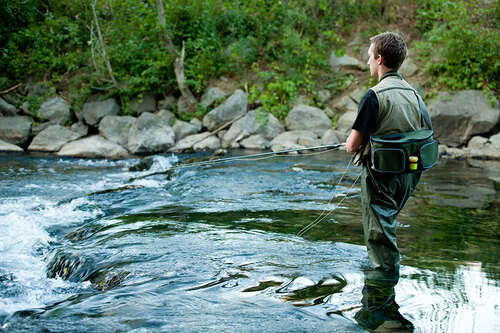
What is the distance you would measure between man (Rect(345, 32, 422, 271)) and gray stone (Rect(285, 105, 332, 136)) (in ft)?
35.8

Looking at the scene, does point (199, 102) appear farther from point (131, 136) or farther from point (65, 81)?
point (65, 81)

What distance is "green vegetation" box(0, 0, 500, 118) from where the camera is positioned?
14.6 metres

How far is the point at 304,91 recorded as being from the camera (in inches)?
640

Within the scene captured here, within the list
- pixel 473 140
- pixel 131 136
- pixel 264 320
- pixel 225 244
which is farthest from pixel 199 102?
pixel 264 320

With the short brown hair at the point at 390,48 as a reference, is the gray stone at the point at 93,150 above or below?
below

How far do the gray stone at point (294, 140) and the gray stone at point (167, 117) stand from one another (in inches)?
148

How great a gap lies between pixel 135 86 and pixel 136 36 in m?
2.06

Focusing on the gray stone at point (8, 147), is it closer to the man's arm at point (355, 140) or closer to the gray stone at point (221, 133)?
the gray stone at point (221, 133)

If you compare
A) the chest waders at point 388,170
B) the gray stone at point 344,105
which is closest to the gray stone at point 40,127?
the gray stone at point 344,105

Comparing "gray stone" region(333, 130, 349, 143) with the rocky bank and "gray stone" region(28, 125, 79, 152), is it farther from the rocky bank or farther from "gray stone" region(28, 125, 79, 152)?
"gray stone" region(28, 125, 79, 152)

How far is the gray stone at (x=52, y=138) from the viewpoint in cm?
1326

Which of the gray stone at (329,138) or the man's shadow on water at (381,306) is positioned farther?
the gray stone at (329,138)

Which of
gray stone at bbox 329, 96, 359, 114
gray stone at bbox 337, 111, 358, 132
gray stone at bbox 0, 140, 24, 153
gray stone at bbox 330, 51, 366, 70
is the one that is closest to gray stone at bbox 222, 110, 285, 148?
gray stone at bbox 337, 111, 358, 132

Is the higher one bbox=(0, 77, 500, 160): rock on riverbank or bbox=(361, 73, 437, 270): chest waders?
bbox=(361, 73, 437, 270): chest waders
